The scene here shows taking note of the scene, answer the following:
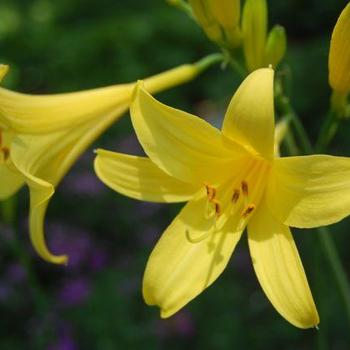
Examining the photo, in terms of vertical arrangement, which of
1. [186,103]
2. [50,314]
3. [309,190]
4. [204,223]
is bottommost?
[186,103]

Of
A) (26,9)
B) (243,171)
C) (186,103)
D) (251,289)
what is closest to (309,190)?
(243,171)

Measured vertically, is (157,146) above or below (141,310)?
above

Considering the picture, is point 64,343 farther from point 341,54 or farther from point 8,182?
point 341,54

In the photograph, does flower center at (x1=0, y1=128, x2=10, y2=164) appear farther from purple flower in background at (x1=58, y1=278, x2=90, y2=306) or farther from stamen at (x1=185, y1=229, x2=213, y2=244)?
purple flower in background at (x1=58, y1=278, x2=90, y2=306)

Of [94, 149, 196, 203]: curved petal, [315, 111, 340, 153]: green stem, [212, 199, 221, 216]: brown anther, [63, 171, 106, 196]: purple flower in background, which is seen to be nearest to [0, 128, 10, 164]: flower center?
[94, 149, 196, 203]: curved petal

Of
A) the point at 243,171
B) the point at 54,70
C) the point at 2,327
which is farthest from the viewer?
the point at 54,70

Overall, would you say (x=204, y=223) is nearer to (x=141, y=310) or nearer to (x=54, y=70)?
(x=141, y=310)

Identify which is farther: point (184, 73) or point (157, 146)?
point (184, 73)

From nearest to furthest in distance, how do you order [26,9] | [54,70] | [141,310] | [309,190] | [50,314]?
[309,190] → [50,314] → [141,310] → [54,70] → [26,9]
